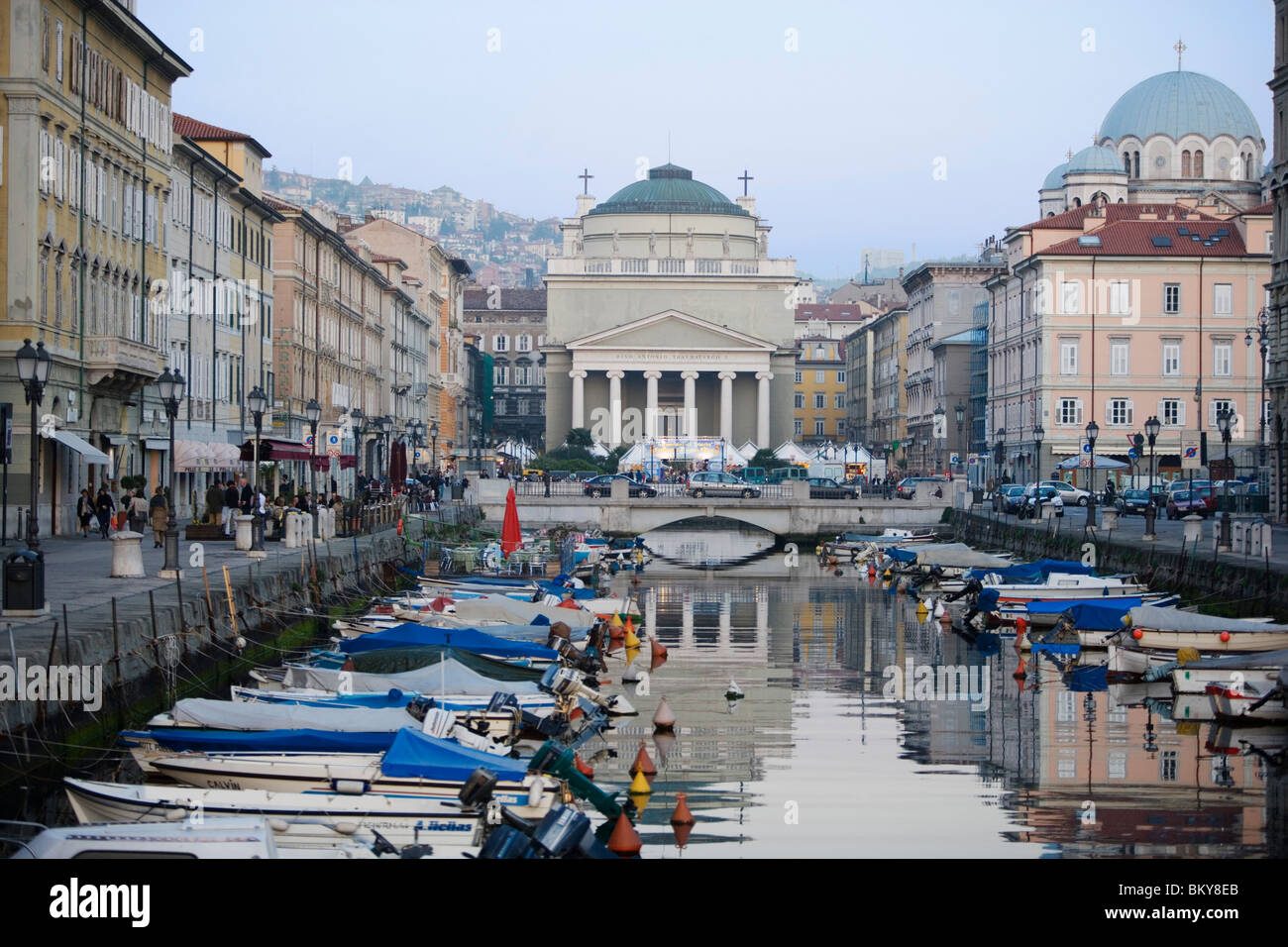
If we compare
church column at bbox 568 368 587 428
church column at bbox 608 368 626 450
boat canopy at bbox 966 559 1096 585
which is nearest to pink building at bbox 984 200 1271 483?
church column at bbox 608 368 626 450

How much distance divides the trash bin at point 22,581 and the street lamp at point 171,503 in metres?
4.98

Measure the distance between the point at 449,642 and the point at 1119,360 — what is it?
243ft

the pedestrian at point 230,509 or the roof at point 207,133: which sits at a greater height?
the roof at point 207,133

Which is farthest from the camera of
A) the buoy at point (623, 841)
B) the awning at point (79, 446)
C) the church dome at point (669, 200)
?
the church dome at point (669, 200)

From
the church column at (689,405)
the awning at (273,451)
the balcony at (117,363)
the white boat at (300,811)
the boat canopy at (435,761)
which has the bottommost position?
the white boat at (300,811)

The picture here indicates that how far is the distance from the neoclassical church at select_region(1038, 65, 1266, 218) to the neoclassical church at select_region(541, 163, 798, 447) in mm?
27768

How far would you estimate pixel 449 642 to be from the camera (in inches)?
1431

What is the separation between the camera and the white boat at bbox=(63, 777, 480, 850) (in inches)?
761

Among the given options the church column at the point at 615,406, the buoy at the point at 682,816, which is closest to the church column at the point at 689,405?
the church column at the point at 615,406

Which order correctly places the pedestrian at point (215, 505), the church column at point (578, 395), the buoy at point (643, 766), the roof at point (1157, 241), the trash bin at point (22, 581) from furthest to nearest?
the church column at point (578, 395), the roof at point (1157, 241), the pedestrian at point (215, 505), the trash bin at point (22, 581), the buoy at point (643, 766)

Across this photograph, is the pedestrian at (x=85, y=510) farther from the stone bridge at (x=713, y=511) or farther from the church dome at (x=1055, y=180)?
the church dome at (x=1055, y=180)

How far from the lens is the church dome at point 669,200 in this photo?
161375 mm
